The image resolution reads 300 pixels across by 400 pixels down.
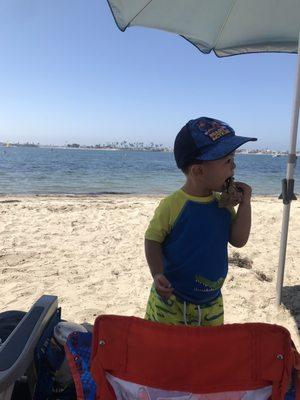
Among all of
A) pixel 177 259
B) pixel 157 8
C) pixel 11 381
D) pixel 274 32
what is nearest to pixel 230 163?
pixel 177 259

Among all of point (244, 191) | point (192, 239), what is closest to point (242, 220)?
point (244, 191)

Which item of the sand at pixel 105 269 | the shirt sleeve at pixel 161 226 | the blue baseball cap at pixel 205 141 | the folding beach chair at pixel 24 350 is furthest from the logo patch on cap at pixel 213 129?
the sand at pixel 105 269

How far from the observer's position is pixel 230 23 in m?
3.17

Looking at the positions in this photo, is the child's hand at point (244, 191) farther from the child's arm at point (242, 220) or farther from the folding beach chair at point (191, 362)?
the folding beach chair at point (191, 362)

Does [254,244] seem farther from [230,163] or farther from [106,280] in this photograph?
[230,163]

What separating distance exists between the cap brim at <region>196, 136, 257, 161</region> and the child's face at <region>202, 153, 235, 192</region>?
0.17 feet

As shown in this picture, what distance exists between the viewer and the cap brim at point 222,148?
1684mm

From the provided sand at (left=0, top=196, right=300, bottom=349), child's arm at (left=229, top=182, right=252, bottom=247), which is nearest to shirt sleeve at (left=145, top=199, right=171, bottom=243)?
child's arm at (left=229, top=182, right=252, bottom=247)

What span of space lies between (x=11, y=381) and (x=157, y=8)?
2.64 metres

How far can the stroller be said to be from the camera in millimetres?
1104

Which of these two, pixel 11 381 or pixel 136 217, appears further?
pixel 136 217

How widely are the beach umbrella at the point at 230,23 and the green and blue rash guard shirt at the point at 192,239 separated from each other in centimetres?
169

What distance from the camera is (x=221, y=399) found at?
1.11 metres

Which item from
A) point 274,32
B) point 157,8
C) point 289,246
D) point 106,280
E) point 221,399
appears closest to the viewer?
point 221,399
